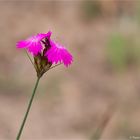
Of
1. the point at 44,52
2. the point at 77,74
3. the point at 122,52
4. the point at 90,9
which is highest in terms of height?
the point at 44,52

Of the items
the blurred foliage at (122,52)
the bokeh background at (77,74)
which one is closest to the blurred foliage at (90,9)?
the bokeh background at (77,74)

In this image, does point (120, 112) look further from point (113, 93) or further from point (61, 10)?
point (61, 10)

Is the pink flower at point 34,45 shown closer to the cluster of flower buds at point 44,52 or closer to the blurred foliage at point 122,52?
the cluster of flower buds at point 44,52

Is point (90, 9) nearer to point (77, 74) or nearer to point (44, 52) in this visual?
point (77, 74)

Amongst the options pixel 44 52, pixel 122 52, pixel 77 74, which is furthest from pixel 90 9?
pixel 44 52

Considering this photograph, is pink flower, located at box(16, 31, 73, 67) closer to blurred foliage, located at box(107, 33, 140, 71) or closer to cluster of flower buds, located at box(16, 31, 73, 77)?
cluster of flower buds, located at box(16, 31, 73, 77)

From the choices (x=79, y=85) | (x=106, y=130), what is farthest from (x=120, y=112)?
(x=79, y=85)
